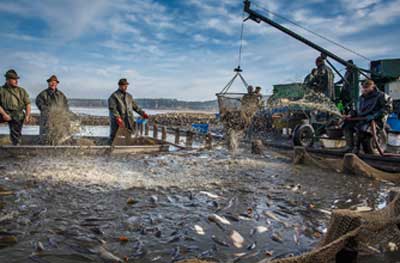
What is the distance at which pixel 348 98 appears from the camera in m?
13.0

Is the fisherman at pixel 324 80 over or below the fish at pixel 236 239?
over

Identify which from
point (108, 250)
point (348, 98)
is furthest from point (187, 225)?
point (348, 98)

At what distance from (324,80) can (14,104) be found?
11.4 meters

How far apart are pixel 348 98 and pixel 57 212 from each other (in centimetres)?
1237

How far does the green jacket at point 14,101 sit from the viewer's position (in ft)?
30.2

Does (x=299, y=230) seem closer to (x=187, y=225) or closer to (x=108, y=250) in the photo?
(x=187, y=225)

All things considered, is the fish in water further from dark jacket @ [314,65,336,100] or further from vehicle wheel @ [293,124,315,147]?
dark jacket @ [314,65,336,100]

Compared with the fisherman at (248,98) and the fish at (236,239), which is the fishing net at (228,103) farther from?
the fish at (236,239)

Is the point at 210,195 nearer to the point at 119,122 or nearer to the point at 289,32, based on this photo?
the point at 119,122

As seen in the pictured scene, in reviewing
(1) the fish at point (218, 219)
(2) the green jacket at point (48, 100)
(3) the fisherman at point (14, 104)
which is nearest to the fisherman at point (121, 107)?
(2) the green jacket at point (48, 100)

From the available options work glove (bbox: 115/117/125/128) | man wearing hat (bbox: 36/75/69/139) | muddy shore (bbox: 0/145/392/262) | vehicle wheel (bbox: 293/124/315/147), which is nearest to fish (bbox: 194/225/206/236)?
muddy shore (bbox: 0/145/392/262)

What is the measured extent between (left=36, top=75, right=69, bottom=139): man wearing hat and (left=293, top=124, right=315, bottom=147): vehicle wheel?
8403 millimetres

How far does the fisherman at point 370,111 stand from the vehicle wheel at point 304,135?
6.46 feet

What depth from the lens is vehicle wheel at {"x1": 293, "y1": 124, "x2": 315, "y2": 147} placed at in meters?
11.3
